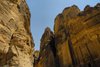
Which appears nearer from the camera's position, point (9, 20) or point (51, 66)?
point (9, 20)

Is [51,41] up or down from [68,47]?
up

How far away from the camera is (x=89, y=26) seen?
9789mm

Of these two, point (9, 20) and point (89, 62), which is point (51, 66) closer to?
point (89, 62)

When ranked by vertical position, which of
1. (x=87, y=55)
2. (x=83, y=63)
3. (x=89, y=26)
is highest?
(x=89, y=26)

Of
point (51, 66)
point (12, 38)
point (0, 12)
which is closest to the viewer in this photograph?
point (0, 12)

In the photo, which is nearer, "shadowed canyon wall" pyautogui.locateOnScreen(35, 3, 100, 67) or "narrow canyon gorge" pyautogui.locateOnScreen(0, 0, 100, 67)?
"narrow canyon gorge" pyautogui.locateOnScreen(0, 0, 100, 67)

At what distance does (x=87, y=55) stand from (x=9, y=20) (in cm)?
1249

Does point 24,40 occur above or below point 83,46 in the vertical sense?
above

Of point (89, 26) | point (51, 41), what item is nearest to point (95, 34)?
point (89, 26)

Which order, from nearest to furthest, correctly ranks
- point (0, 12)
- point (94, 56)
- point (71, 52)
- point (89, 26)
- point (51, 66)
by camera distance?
point (0, 12) < point (89, 26) < point (94, 56) < point (71, 52) < point (51, 66)

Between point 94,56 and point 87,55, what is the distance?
112 centimetres

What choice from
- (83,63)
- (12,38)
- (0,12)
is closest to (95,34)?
(83,63)

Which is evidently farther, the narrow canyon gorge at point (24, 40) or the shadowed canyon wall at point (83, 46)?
the shadowed canyon wall at point (83, 46)

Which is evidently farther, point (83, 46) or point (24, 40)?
point (83, 46)
